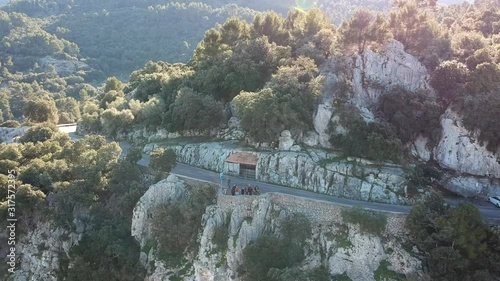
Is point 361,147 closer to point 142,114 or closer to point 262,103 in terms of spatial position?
point 262,103

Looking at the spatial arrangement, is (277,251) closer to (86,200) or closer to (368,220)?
(368,220)

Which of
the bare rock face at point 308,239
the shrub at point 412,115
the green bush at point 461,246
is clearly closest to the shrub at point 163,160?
the bare rock face at point 308,239

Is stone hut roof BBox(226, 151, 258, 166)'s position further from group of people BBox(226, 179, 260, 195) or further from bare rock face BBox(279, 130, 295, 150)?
group of people BBox(226, 179, 260, 195)

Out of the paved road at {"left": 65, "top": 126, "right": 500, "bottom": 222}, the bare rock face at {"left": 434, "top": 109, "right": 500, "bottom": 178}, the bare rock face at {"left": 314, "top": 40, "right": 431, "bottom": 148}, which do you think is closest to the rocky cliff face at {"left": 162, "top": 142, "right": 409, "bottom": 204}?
the paved road at {"left": 65, "top": 126, "right": 500, "bottom": 222}

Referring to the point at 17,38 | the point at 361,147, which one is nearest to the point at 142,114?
the point at 361,147

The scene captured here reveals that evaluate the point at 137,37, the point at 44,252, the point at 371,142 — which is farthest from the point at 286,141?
the point at 137,37

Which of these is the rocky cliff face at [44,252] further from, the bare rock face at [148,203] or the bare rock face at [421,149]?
the bare rock face at [421,149]
